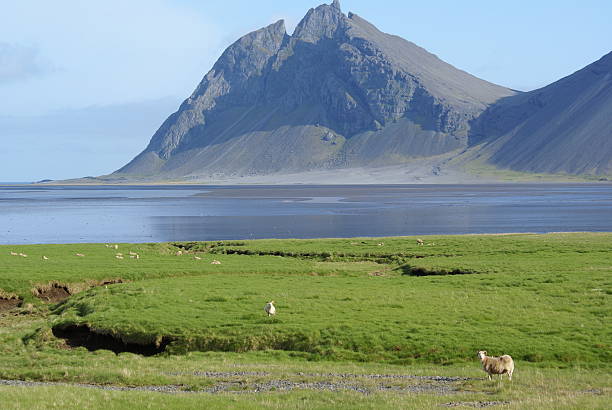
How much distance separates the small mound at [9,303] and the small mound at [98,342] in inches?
391

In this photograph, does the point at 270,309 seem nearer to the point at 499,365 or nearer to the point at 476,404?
the point at 499,365

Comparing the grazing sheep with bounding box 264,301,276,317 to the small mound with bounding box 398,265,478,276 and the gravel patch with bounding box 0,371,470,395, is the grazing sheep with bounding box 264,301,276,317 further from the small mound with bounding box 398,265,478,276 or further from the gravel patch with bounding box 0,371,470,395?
the small mound with bounding box 398,265,478,276

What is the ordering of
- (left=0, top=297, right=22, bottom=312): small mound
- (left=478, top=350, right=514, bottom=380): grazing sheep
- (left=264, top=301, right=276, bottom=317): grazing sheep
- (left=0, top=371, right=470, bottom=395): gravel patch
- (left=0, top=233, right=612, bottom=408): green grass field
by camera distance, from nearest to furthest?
(left=0, top=233, right=612, bottom=408): green grass field < (left=0, top=371, right=470, bottom=395): gravel patch < (left=478, top=350, right=514, bottom=380): grazing sheep < (left=264, top=301, right=276, bottom=317): grazing sheep < (left=0, top=297, right=22, bottom=312): small mound

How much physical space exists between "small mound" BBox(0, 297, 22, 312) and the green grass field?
260 mm

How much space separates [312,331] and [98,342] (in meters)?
10.9

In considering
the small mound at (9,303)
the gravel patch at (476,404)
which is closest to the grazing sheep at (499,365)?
the gravel patch at (476,404)

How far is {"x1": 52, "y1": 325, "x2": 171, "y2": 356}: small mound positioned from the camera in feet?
107

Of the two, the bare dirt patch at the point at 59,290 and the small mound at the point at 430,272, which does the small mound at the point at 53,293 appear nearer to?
the bare dirt patch at the point at 59,290

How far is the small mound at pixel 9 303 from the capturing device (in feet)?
143

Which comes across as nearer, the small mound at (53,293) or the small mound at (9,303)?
the small mound at (9,303)

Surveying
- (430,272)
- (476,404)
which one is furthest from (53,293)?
(476,404)

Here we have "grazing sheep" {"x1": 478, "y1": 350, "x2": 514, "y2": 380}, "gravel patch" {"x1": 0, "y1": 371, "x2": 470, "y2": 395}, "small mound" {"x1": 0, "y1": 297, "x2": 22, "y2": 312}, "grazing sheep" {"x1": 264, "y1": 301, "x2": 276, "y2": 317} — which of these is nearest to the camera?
"gravel patch" {"x1": 0, "y1": 371, "x2": 470, "y2": 395}

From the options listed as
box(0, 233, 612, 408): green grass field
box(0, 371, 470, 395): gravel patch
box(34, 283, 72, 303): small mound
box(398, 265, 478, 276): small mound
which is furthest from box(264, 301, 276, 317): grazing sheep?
box(398, 265, 478, 276): small mound

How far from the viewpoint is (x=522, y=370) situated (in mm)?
26031
